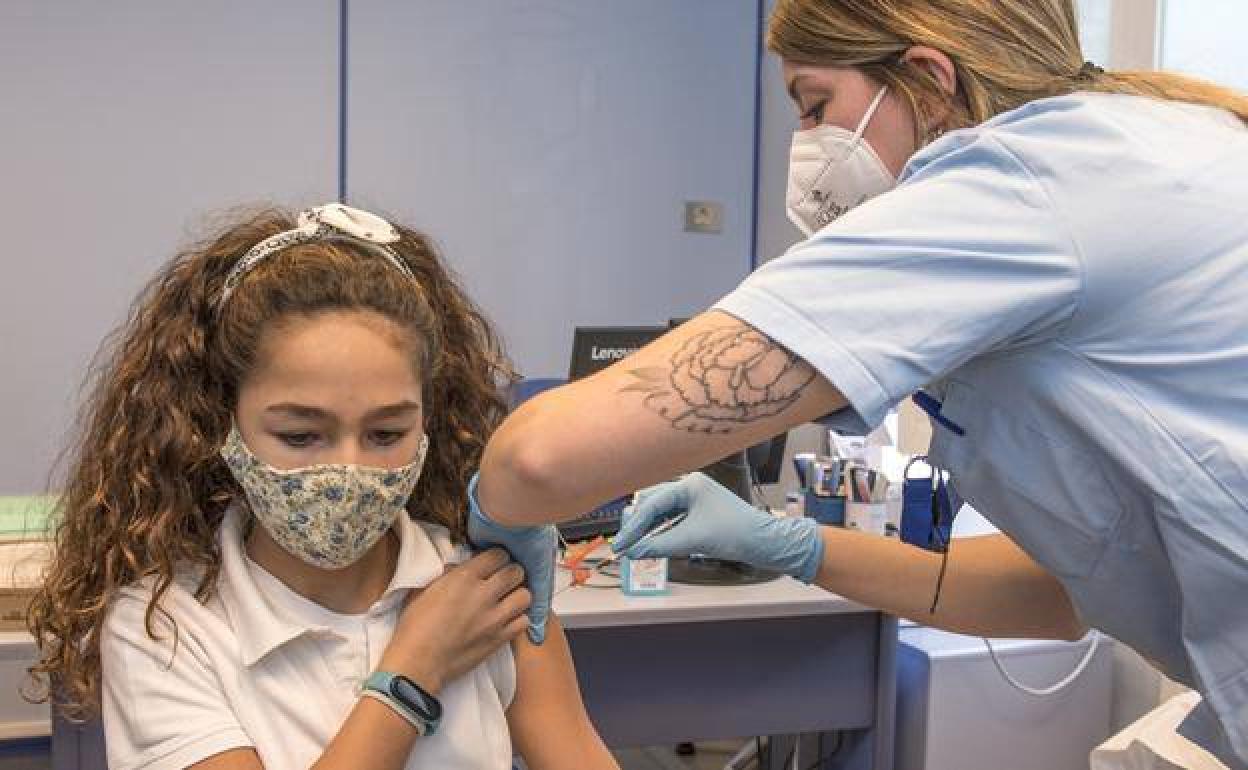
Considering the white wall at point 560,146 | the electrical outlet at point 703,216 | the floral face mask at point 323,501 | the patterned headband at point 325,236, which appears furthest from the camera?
the electrical outlet at point 703,216

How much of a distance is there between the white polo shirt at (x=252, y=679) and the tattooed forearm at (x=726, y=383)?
53 cm

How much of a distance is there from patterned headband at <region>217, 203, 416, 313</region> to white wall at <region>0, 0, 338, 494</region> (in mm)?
2818

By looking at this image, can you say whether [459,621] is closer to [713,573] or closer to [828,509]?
[713,573]

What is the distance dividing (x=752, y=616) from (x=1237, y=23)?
156 centimetres

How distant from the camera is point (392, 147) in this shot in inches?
172

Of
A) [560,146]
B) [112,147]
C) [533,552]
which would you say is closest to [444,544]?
[533,552]

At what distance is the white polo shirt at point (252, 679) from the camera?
130 cm

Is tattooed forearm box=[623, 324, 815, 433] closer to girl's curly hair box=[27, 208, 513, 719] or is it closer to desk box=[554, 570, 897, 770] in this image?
girl's curly hair box=[27, 208, 513, 719]

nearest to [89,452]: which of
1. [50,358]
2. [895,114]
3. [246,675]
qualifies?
[246,675]

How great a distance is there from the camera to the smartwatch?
1300mm

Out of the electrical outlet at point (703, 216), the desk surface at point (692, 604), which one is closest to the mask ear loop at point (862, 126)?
the desk surface at point (692, 604)

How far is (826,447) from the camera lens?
309 cm

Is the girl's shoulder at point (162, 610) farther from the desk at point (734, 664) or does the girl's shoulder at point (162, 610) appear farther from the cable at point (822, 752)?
the cable at point (822, 752)

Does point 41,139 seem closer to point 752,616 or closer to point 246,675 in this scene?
point 752,616
